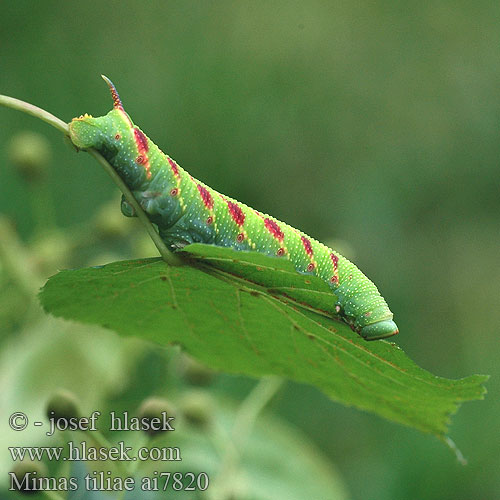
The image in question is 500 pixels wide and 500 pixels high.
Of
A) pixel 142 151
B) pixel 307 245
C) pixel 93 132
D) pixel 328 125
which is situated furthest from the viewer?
pixel 328 125

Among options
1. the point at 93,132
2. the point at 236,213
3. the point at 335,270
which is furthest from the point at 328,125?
the point at 93,132

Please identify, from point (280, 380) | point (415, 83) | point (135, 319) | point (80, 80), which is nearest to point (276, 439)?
point (280, 380)

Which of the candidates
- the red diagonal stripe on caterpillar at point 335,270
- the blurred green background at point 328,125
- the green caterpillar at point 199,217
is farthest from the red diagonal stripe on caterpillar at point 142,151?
the blurred green background at point 328,125

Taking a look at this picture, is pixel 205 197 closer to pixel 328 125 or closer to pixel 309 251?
pixel 309 251

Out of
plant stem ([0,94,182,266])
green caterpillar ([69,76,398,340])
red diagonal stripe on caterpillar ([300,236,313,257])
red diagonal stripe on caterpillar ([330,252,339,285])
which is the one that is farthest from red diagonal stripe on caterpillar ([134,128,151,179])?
red diagonal stripe on caterpillar ([330,252,339,285])

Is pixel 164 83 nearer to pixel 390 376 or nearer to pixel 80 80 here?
pixel 80 80

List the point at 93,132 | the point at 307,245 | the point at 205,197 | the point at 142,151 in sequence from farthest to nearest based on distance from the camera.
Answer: the point at 307,245, the point at 205,197, the point at 142,151, the point at 93,132
